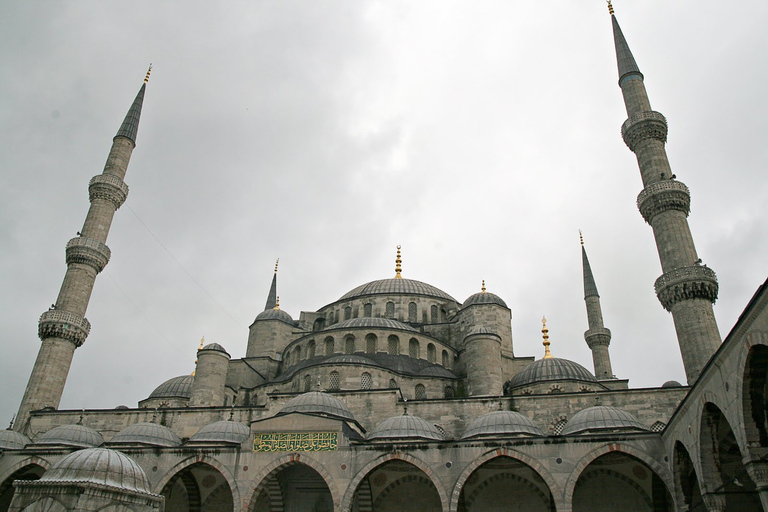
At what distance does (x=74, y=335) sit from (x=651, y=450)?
1741cm

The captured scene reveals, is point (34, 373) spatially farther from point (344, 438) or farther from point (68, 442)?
point (344, 438)

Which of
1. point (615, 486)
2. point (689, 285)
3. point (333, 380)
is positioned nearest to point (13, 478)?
point (333, 380)

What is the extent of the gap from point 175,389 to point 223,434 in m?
6.72

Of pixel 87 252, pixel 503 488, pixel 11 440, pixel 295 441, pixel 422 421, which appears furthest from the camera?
pixel 87 252

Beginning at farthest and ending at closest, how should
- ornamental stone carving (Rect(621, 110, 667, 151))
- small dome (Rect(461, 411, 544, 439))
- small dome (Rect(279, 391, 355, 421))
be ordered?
ornamental stone carving (Rect(621, 110, 667, 151))
small dome (Rect(279, 391, 355, 421))
small dome (Rect(461, 411, 544, 439))

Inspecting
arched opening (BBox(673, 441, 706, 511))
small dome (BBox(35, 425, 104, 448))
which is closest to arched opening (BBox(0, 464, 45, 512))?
small dome (BBox(35, 425, 104, 448))

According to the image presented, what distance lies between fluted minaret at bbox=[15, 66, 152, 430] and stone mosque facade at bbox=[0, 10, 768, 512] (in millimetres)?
61

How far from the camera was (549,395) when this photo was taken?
17.0m

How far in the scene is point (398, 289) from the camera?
26.6 m

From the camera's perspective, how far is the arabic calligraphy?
13.8 metres

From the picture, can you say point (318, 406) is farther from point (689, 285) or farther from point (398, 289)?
point (398, 289)

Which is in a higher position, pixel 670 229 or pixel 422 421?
pixel 670 229

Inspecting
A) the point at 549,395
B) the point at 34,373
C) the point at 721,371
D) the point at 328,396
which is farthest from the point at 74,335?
the point at 721,371

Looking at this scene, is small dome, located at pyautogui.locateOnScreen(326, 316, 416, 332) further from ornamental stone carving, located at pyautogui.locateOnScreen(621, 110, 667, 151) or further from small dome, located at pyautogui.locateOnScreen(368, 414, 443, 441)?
ornamental stone carving, located at pyautogui.locateOnScreen(621, 110, 667, 151)
